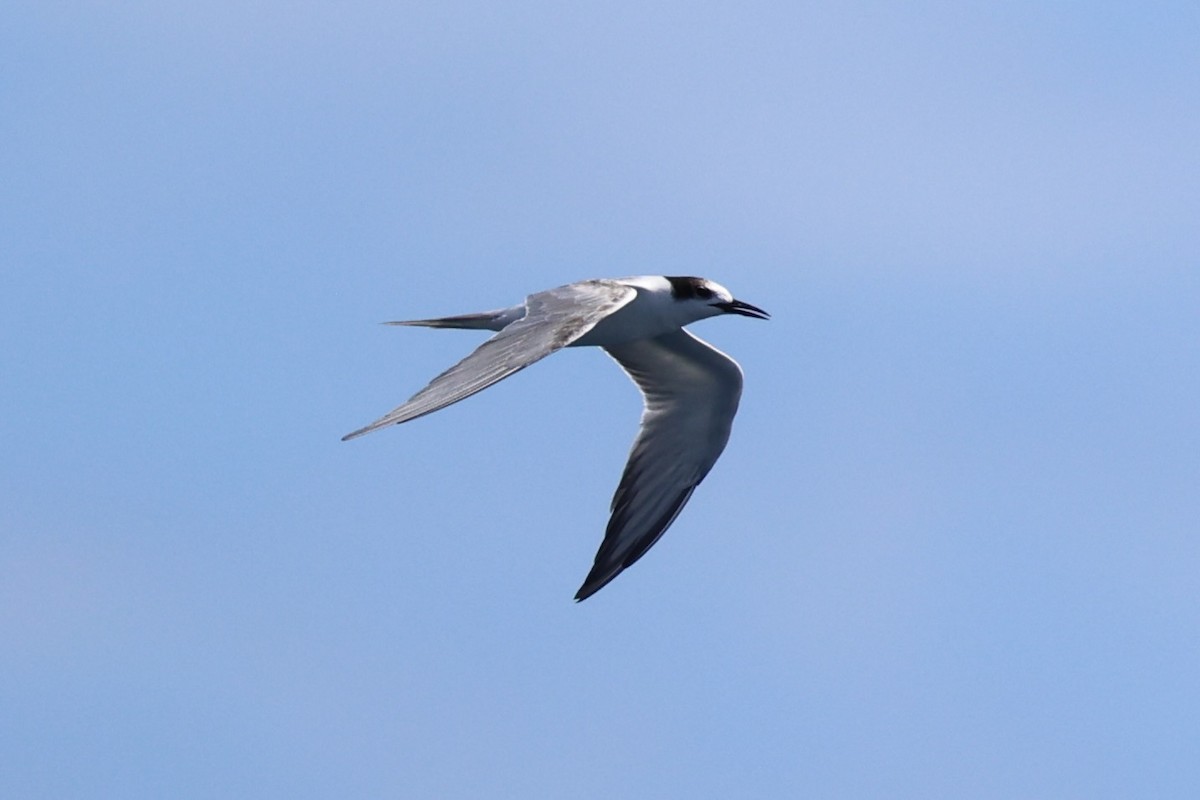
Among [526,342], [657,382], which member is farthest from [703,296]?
[526,342]

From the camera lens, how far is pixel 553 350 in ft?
43.8

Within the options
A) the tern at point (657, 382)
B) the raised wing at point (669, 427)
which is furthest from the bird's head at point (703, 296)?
the raised wing at point (669, 427)

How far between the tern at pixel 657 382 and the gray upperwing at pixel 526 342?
46 millimetres

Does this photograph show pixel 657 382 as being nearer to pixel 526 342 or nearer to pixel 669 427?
pixel 669 427

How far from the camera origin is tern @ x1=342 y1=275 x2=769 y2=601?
54.8 ft

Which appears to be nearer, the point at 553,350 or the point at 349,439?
the point at 349,439

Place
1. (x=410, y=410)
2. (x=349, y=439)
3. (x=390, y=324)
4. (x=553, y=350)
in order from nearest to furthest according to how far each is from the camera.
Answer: (x=349, y=439) < (x=410, y=410) < (x=553, y=350) < (x=390, y=324)

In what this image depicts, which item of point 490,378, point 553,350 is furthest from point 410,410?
point 553,350

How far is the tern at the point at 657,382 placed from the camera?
16.7 meters

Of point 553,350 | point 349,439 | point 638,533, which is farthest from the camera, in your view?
point 638,533

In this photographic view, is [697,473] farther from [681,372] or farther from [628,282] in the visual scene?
[628,282]

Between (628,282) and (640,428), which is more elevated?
(628,282)

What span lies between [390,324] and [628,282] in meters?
2.45

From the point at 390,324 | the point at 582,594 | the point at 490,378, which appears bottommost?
the point at 582,594
